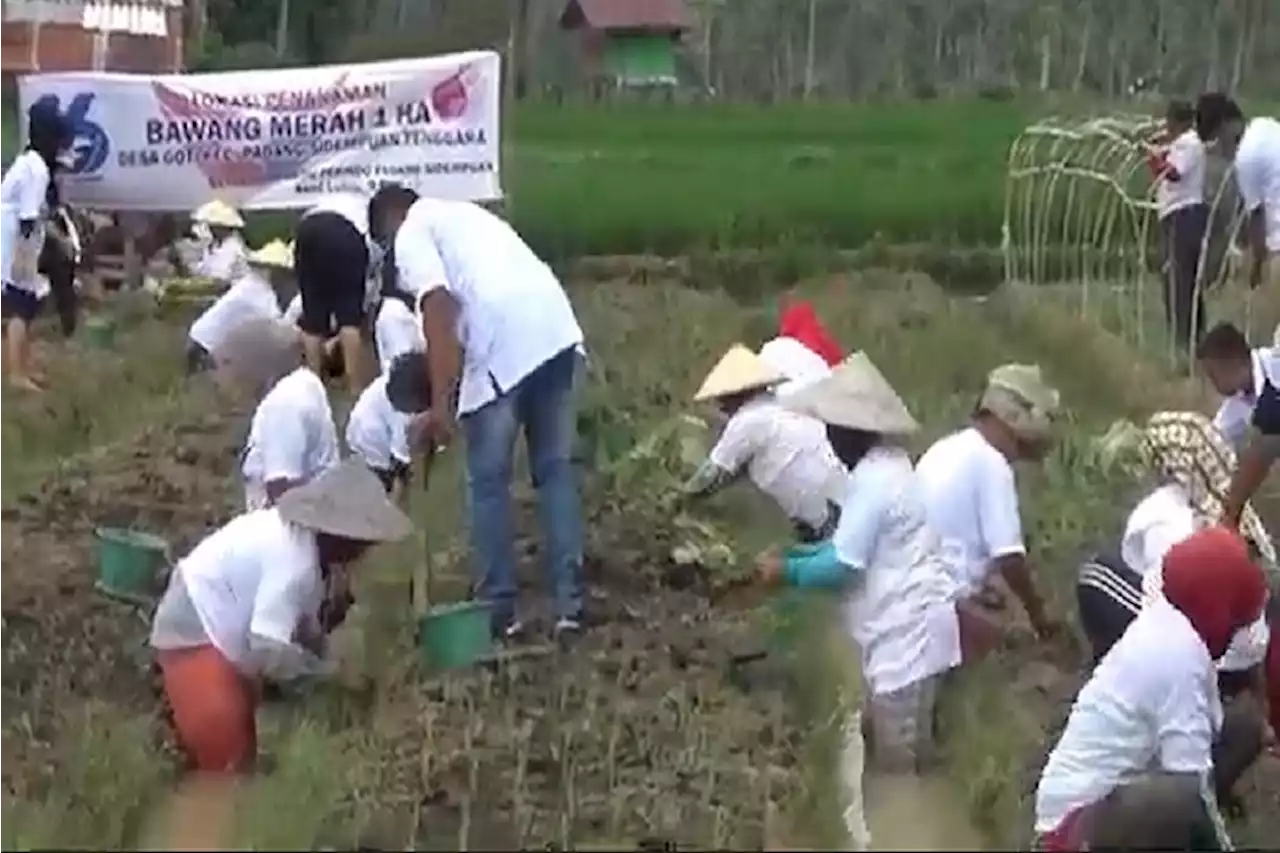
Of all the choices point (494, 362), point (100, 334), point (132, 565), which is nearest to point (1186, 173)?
point (100, 334)

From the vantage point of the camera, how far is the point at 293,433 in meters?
6.66

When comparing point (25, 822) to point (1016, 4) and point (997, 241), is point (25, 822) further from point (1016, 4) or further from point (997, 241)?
point (1016, 4)

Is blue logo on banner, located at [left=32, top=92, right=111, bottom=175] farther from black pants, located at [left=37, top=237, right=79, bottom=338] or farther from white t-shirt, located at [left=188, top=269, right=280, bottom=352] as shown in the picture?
white t-shirt, located at [left=188, top=269, right=280, bottom=352]

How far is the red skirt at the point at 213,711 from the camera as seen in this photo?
18.9 ft

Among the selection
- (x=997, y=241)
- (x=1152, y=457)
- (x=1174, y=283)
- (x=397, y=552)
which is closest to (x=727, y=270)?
(x=997, y=241)

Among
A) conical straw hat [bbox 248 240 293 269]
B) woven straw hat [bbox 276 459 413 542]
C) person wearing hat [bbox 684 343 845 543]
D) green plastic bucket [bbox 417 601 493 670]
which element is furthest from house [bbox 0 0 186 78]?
woven straw hat [bbox 276 459 413 542]

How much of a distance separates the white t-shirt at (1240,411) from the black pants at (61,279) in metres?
6.62

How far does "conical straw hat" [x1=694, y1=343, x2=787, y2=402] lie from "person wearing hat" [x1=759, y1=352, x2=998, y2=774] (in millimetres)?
1245

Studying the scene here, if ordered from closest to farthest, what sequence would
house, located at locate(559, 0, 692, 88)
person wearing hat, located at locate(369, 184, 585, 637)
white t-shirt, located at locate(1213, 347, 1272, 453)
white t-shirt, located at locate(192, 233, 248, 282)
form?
person wearing hat, located at locate(369, 184, 585, 637) → white t-shirt, located at locate(1213, 347, 1272, 453) → white t-shirt, located at locate(192, 233, 248, 282) → house, located at locate(559, 0, 692, 88)

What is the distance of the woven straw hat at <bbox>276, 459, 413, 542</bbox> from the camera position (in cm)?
559

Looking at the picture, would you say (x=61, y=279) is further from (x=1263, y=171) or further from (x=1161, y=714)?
(x=1161, y=714)

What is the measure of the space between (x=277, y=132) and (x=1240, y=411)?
404 inches

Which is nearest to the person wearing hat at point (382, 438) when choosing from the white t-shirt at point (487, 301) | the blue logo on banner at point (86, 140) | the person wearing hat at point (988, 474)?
the white t-shirt at point (487, 301)

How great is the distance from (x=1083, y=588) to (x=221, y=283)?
335 inches
